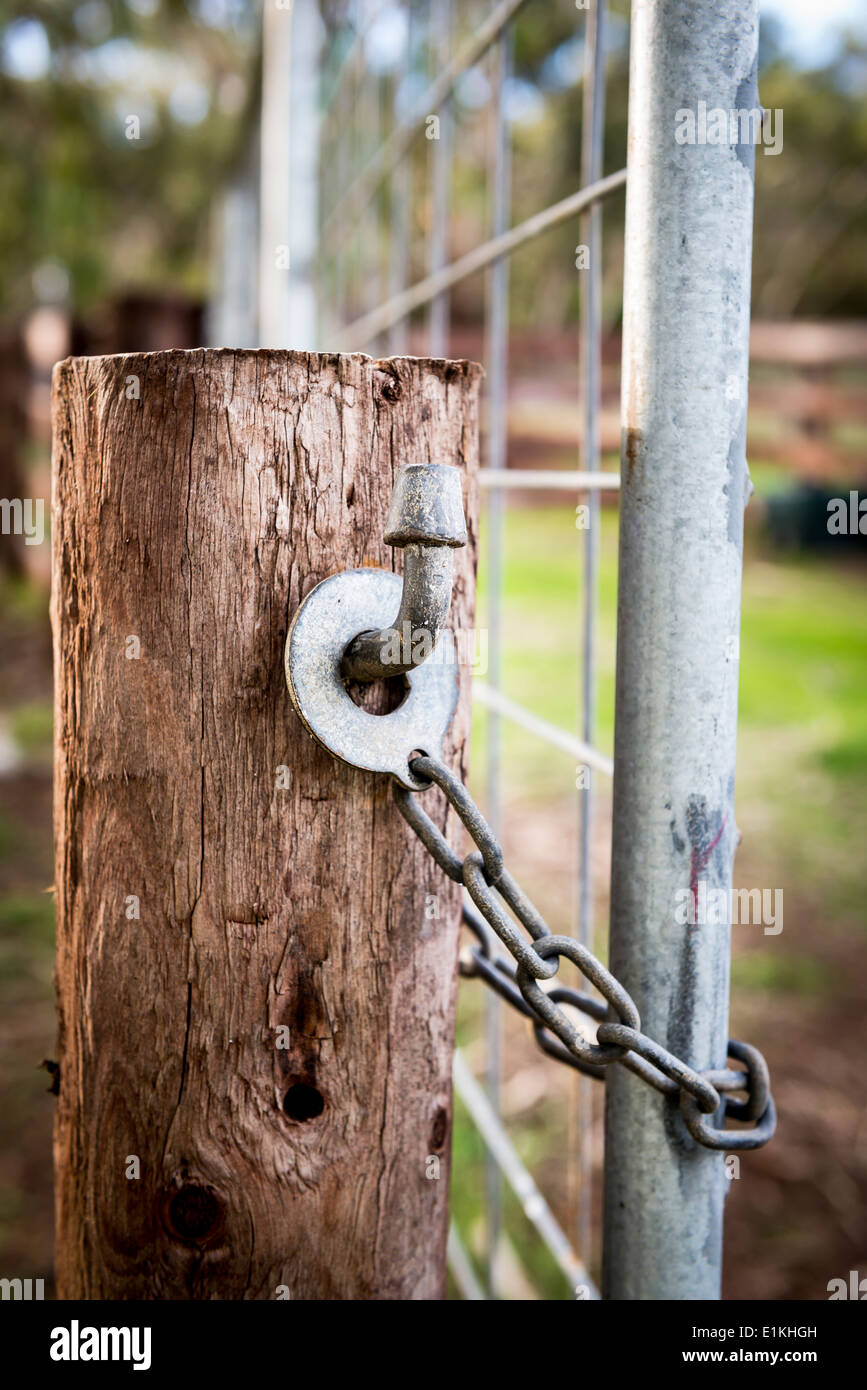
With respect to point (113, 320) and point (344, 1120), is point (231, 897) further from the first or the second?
point (113, 320)

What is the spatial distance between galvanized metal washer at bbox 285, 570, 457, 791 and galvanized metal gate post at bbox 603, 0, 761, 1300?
182 mm

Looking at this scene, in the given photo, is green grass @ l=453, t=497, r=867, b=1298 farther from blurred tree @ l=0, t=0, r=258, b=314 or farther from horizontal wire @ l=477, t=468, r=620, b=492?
blurred tree @ l=0, t=0, r=258, b=314

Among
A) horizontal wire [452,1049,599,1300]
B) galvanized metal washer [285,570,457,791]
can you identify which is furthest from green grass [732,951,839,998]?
galvanized metal washer [285,570,457,791]

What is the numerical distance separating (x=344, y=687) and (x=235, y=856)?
144 millimetres

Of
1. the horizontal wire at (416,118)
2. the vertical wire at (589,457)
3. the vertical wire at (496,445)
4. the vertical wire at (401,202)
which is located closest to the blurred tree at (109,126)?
the horizontal wire at (416,118)

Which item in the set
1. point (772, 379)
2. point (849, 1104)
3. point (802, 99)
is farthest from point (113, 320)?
point (802, 99)

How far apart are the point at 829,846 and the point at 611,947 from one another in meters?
2.85

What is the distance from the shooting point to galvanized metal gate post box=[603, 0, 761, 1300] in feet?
2.61

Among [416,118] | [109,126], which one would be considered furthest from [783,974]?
[109,126]

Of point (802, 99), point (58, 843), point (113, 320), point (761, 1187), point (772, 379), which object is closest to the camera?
point (58, 843)

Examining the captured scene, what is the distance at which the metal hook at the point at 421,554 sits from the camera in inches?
26.3

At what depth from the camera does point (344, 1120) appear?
807 millimetres

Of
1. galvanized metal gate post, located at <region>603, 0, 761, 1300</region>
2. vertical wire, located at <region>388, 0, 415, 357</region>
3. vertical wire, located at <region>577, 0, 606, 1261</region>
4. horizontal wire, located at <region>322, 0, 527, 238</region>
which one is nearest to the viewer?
galvanized metal gate post, located at <region>603, 0, 761, 1300</region>

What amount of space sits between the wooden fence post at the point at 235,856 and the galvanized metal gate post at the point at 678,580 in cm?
14
